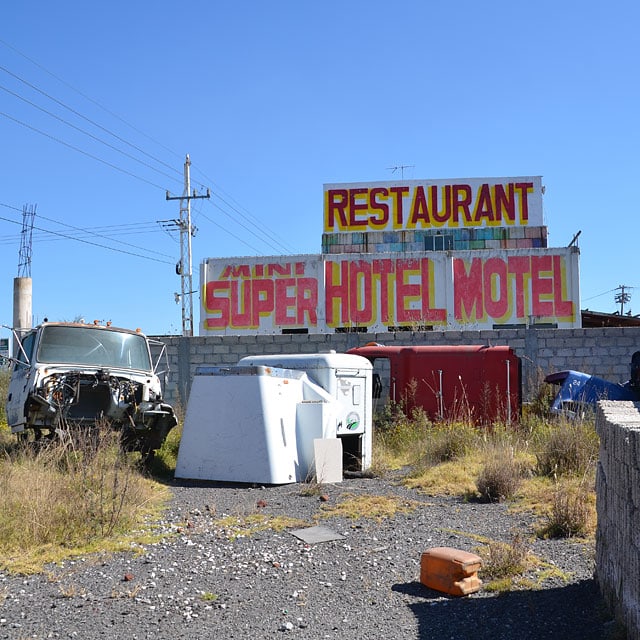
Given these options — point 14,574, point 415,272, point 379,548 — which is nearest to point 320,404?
point 379,548

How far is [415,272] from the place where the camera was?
28.3 meters

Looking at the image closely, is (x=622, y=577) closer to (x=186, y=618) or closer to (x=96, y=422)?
(x=186, y=618)

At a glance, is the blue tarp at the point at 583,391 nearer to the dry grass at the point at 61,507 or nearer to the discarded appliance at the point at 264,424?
the discarded appliance at the point at 264,424

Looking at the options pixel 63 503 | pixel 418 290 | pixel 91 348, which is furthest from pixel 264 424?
pixel 418 290

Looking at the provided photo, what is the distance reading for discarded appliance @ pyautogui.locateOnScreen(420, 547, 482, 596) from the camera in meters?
5.18

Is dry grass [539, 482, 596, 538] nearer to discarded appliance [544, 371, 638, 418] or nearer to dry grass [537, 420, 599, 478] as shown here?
dry grass [537, 420, 599, 478]

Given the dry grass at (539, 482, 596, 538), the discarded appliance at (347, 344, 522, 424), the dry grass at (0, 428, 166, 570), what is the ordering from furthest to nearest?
the discarded appliance at (347, 344, 522, 424)
the dry grass at (539, 482, 596, 538)
the dry grass at (0, 428, 166, 570)

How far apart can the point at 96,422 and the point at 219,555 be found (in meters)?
3.91

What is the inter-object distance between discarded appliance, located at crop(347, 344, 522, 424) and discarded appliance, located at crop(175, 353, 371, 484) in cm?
360

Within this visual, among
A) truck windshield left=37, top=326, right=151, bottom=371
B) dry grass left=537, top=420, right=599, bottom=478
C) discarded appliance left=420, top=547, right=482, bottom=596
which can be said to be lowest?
discarded appliance left=420, top=547, right=482, bottom=596

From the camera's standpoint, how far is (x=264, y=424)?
32.3ft

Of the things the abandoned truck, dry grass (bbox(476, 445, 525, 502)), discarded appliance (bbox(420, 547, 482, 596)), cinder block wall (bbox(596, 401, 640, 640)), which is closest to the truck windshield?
the abandoned truck

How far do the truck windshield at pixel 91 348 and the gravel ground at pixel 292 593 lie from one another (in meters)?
4.35

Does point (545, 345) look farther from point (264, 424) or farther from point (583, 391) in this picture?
point (264, 424)
